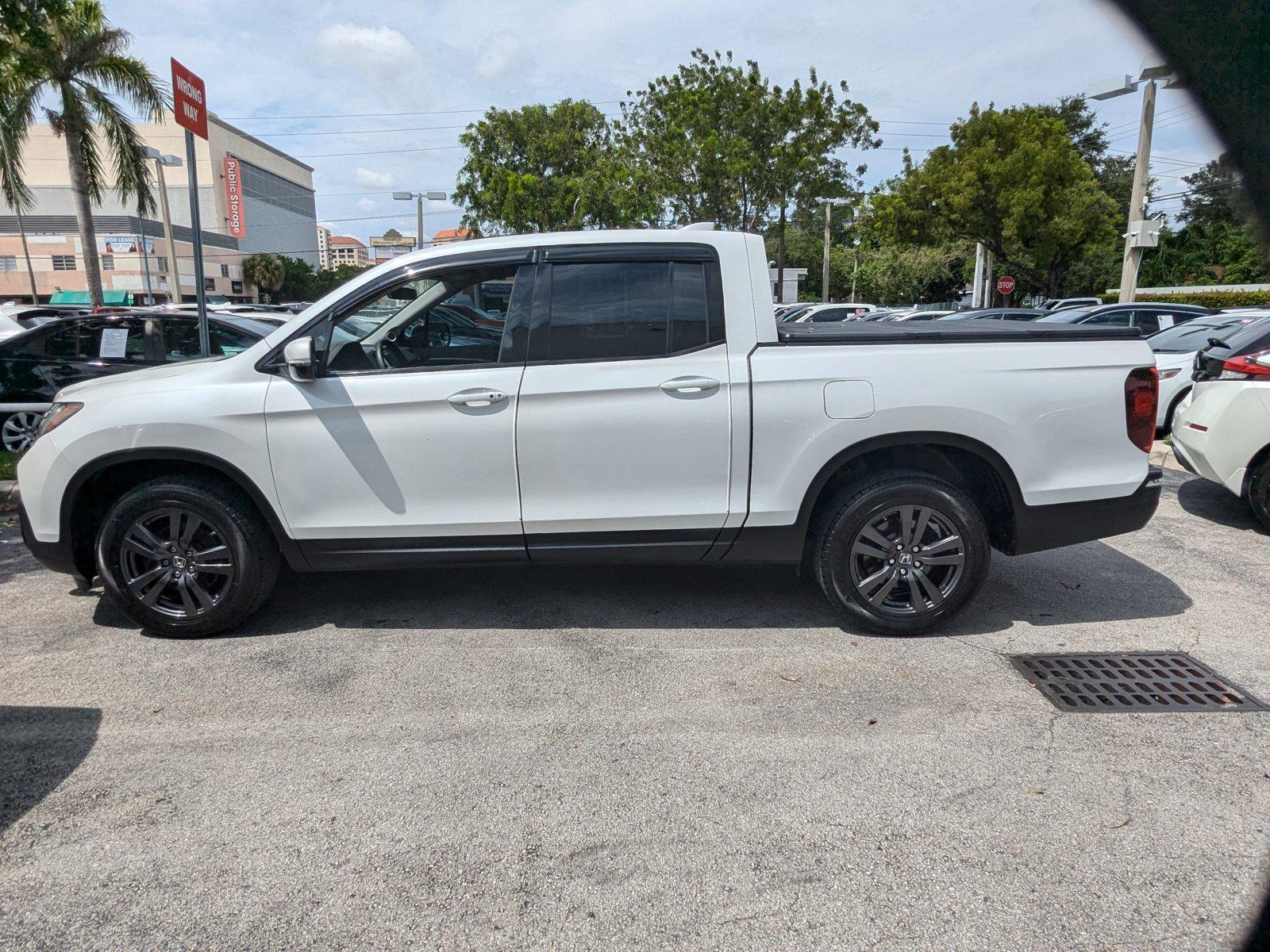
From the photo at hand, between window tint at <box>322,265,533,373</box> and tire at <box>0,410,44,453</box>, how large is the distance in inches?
252

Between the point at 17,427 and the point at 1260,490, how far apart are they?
11.0 metres

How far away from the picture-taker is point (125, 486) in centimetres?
446

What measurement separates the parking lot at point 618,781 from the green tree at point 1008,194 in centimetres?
3211

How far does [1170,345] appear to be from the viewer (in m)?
9.63

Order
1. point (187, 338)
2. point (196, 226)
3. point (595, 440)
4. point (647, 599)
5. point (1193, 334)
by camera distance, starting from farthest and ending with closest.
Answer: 1. point (1193, 334)
2. point (187, 338)
3. point (196, 226)
4. point (647, 599)
5. point (595, 440)

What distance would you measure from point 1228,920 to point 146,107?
81.2ft

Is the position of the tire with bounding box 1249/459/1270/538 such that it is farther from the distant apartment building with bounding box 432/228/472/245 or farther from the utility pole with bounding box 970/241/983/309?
the utility pole with bounding box 970/241/983/309

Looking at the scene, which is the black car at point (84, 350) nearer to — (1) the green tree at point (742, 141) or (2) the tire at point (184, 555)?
(2) the tire at point (184, 555)

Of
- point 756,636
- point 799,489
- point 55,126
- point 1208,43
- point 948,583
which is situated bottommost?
Result: point 756,636

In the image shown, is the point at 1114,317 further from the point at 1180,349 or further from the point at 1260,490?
the point at 1260,490

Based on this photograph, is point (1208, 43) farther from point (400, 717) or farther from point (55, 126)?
point (55, 126)

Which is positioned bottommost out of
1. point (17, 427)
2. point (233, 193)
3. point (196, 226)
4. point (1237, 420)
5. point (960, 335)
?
point (17, 427)

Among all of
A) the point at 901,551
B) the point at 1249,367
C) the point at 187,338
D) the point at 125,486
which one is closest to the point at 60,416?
the point at 125,486

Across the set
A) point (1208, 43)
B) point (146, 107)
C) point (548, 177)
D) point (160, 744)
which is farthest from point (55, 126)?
point (1208, 43)
